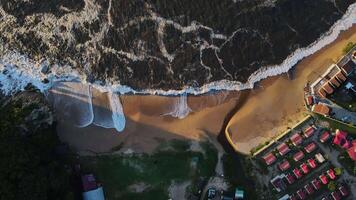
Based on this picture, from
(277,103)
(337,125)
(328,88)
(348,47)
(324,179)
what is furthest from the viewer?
(348,47)

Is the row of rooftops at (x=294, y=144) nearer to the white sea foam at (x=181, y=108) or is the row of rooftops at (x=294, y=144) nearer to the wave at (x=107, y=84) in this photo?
the wave at (x=107, y=84)

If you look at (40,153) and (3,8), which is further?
(3,8)

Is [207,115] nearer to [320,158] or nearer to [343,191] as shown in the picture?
[320,158]

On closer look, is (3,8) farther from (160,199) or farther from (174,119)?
A: (160,199)

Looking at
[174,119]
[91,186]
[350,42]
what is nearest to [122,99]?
[174,119]

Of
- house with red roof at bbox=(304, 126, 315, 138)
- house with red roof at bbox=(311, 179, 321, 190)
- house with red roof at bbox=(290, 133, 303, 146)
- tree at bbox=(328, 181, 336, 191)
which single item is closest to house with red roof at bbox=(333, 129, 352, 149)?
house with red roof at bbox=(304, 126, 315, 138)

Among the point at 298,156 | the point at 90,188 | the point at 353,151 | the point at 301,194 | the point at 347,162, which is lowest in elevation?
the point at 301,194

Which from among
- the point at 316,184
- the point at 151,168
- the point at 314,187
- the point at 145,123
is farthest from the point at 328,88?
the point at 151,168

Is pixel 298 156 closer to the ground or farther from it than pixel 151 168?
closer to the ground

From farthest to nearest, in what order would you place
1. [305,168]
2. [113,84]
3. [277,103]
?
[113,84] < [277,103] < [305,168]
